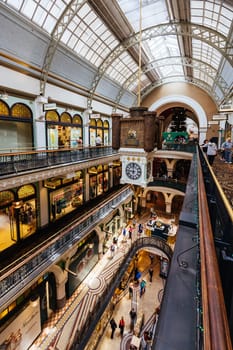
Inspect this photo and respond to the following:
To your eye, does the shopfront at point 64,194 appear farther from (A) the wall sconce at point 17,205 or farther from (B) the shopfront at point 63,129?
(B) the shopfront at point 63,129

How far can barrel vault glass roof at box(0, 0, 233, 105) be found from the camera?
9.11 metres

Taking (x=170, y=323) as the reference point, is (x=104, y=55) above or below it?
above

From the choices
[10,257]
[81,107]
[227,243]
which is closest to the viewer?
[227,243]

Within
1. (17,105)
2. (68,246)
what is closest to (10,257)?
(68,246)

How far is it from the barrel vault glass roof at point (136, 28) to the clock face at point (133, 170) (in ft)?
15.6

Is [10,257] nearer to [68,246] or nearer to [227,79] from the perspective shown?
[68,246]

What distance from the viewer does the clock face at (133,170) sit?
6.88 meters

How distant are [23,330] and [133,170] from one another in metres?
7.88

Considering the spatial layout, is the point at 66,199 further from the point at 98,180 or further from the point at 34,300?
the point at 34,300

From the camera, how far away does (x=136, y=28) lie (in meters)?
13.0

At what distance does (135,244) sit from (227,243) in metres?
15.2

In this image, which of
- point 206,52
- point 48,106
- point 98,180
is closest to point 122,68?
point 206,52

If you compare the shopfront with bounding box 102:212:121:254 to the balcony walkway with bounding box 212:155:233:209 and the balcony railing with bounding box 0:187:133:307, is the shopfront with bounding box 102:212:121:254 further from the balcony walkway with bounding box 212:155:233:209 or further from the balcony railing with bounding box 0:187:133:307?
the balcony walkway with bounding box 212:155:233:209

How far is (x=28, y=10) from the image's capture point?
27.3ft
